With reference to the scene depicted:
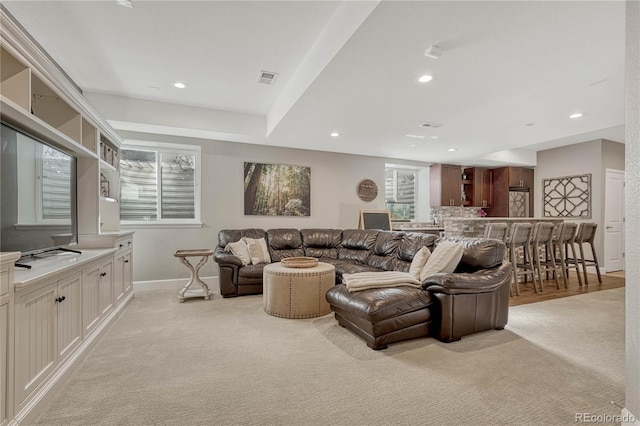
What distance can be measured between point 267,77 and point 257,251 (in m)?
2.49

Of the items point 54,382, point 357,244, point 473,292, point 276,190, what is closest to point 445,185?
point 357,244

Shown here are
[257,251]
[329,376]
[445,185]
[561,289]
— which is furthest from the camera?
[445,185]

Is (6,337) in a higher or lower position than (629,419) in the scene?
higher

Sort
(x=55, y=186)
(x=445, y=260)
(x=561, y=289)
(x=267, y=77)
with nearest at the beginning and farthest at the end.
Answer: (x=55, y=186) → (x=445, y=260) → (x=267, y=77) → (x=561, y=289)

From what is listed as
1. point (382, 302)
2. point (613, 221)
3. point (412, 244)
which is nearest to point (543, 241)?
point (412, 244)

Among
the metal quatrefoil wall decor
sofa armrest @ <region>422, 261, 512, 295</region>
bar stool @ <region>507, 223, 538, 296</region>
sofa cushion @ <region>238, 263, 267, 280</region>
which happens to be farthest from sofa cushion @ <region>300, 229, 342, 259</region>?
the metal quatrefoil wall decor

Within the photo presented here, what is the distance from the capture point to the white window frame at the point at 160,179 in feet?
15.6

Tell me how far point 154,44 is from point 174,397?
302 centimetres

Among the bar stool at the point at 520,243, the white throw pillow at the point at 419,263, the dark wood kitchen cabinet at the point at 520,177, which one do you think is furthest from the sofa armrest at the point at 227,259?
the dark wood kitchen cabinet at the point at 520,177

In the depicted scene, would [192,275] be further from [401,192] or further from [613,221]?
[613,221]

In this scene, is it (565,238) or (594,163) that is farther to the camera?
(594,163)

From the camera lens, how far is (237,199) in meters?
5.36

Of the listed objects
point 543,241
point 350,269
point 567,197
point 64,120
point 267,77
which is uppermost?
point 267,77

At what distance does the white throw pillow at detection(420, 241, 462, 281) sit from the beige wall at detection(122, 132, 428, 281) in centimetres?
315
